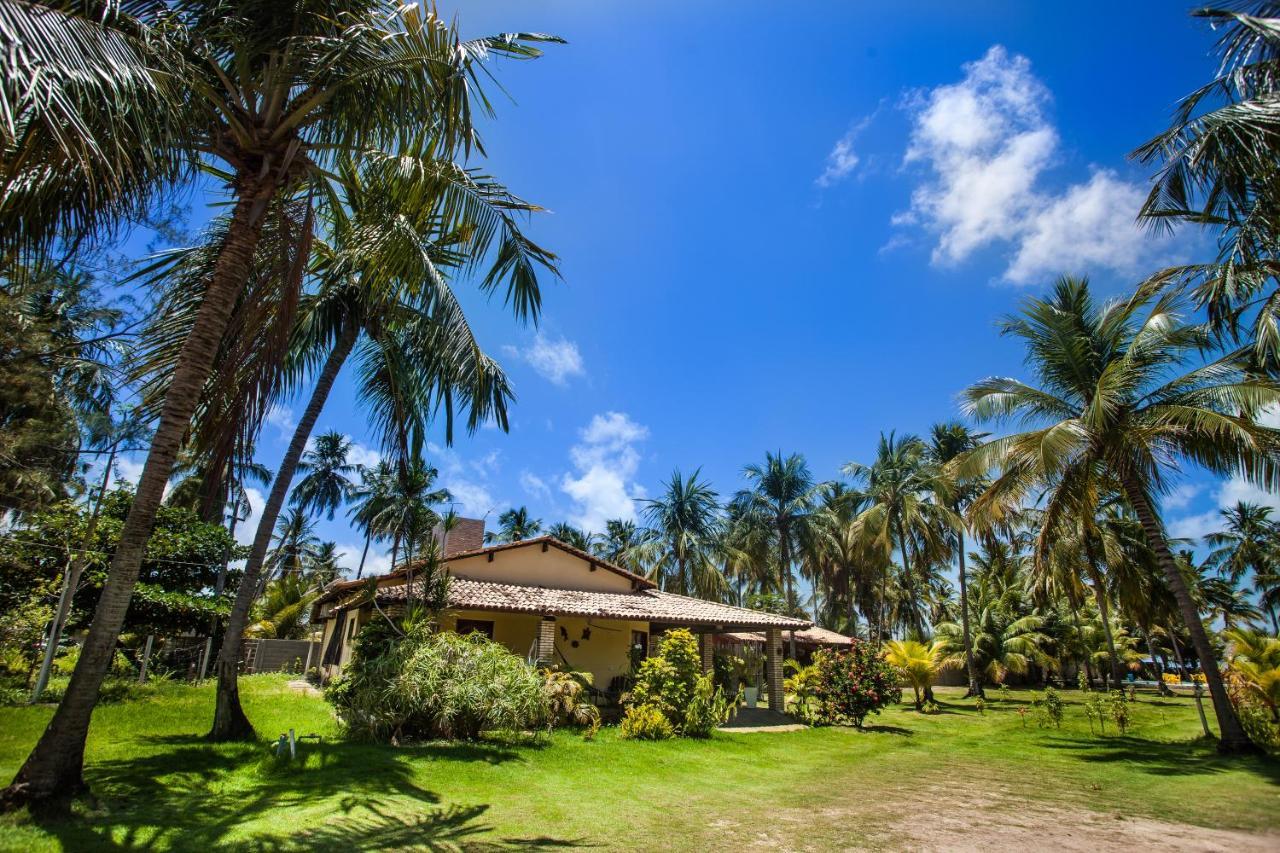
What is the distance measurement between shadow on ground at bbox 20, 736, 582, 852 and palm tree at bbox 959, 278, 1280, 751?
12222 mm

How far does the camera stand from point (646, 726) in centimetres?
1377

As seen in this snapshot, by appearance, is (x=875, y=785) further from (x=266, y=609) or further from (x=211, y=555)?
(x=266, y=609)

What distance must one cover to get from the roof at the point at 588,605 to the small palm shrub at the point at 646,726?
11.0ft

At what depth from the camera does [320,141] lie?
6.54 meters

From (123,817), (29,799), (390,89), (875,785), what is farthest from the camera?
(875,785)

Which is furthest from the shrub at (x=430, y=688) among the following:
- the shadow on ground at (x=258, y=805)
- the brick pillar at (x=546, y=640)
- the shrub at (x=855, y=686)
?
the shrub at (x=855, y=686)

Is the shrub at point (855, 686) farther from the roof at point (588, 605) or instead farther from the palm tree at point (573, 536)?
the palm tree at point (573, 536)

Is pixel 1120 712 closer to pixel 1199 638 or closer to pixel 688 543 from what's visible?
pixel 1199 638

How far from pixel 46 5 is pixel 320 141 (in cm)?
244

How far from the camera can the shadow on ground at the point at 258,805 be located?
198 inches

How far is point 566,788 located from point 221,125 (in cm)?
882

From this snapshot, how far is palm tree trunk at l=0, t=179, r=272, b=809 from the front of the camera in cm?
512

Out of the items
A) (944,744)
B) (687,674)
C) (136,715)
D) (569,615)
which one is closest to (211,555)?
(136,715)

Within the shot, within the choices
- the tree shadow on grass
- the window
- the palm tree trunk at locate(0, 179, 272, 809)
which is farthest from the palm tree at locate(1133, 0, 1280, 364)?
the window
